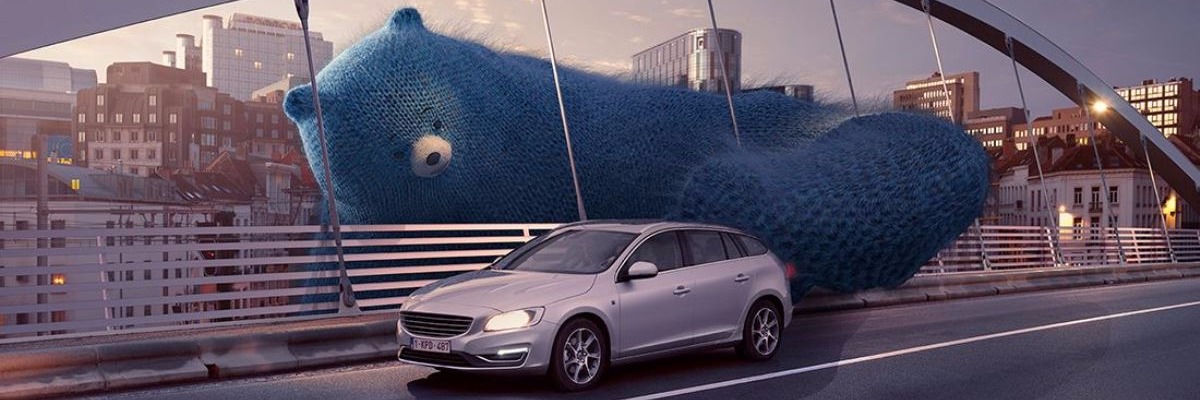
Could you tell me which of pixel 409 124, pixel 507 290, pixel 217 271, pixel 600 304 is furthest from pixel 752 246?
pixel 217 271

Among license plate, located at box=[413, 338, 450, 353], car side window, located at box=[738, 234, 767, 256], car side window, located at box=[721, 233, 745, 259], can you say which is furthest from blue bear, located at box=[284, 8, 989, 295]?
license plate, located at box=[413, 338, 450, 353]

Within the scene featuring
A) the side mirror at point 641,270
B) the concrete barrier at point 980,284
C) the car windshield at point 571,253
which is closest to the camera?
the side mirror at point 641,270

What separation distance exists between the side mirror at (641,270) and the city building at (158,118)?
11.6m

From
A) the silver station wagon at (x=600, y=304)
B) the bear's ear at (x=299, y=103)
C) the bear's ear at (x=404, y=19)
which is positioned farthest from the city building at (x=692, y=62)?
the silver station wagon at (x=600, y=304)

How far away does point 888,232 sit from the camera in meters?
14.7

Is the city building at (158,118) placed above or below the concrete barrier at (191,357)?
above

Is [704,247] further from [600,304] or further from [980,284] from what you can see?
[980,284]

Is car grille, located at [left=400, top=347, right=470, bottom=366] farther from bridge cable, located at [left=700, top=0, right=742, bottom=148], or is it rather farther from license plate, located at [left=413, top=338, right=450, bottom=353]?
bridge cable, located at [left=700, top=0, right=742, bottom=148]

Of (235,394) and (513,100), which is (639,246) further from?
(513,100)

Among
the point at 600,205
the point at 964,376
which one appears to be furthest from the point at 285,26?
the point at 964,376

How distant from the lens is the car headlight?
805cm

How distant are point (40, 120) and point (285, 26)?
1239cm

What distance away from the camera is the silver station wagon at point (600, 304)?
26.7 ft

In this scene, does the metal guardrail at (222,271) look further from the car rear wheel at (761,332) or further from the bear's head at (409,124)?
the car rear wheel at (761,332)
